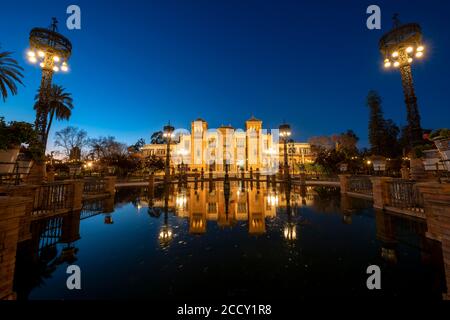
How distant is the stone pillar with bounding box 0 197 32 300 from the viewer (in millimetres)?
2229

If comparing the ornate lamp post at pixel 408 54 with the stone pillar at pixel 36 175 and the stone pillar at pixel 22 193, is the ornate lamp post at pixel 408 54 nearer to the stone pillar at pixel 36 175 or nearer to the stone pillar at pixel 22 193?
the stone pillar at pixel 22 193

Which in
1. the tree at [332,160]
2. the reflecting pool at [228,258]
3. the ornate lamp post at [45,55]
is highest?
the ornate lamp post at [45,55]

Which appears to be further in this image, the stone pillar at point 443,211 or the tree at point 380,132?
the tree at point 380,132

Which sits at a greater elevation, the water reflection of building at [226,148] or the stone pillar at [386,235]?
the water reflection of building at [226,148]

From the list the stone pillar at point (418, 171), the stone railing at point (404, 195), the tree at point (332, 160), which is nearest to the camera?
the stone railing at point (404, 195)

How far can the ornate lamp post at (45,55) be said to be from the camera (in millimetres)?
9445

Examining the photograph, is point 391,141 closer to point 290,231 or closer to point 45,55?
point 290,231

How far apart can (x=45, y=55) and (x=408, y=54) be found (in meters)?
20.6

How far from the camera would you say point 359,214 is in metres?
7.27

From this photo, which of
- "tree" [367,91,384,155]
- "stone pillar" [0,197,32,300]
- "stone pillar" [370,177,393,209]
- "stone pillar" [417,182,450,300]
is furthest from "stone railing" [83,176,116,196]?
"tree" [367,91,384,155]

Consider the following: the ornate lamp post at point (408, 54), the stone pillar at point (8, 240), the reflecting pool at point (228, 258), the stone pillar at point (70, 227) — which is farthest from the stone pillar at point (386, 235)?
the stone pillar at point (70, 227)

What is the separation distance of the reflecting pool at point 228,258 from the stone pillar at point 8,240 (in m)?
0.44

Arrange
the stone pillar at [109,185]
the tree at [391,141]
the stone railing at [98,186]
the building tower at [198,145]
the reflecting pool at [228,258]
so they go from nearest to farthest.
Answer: the reflecting pool at [228,258] → the stone railing at [98,186] → the stone pillar at [109,185] → the tree at [391,141] → the building tower at [198,145]

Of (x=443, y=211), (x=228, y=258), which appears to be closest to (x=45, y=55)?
(x=228, y=258)
